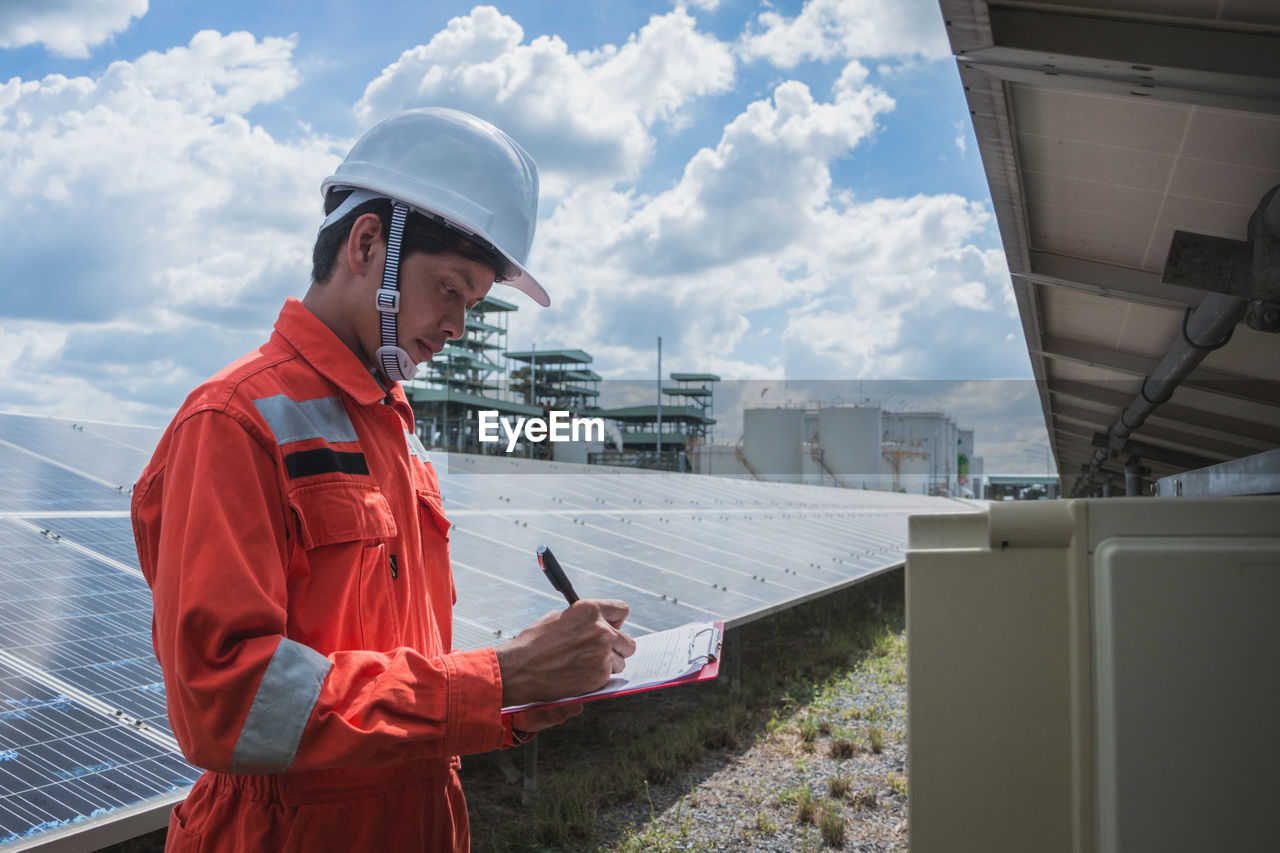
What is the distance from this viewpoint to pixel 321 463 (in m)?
1.43

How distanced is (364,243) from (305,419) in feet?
1.12

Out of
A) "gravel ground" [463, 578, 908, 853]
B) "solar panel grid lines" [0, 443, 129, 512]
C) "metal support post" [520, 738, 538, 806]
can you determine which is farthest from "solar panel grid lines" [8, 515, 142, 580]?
"metal support post" [520, 738, 538, 806]

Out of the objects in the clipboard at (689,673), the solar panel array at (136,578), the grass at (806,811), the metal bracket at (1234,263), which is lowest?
the grass at (806,811)

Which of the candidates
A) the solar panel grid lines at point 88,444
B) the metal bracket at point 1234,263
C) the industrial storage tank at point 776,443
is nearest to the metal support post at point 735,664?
the solar panel grid lines at point 88,444

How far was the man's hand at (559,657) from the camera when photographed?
1.39m

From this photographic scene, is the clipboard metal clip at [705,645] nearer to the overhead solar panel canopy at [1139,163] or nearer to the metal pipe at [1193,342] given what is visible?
the overhead solar panel canopy at [1139,163]

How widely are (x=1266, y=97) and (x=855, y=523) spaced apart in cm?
1124

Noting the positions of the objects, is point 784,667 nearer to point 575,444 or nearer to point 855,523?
point 855,523

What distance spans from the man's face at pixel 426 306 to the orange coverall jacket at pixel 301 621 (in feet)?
0.25

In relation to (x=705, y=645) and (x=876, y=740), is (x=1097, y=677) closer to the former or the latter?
(x=705, y=645)

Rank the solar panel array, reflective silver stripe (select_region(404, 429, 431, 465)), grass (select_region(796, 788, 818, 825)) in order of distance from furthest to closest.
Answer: grass (select_region(796, 788, 818, 825))
the solar panel array
reflective silver stripe (select_region(404, 429, 431, 465))

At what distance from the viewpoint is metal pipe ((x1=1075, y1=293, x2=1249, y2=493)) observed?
5.26 metres

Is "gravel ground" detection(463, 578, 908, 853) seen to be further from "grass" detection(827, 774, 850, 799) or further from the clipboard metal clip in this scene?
the clipboard metal clip

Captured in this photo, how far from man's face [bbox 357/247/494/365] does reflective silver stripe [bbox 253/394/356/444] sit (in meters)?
0.15
